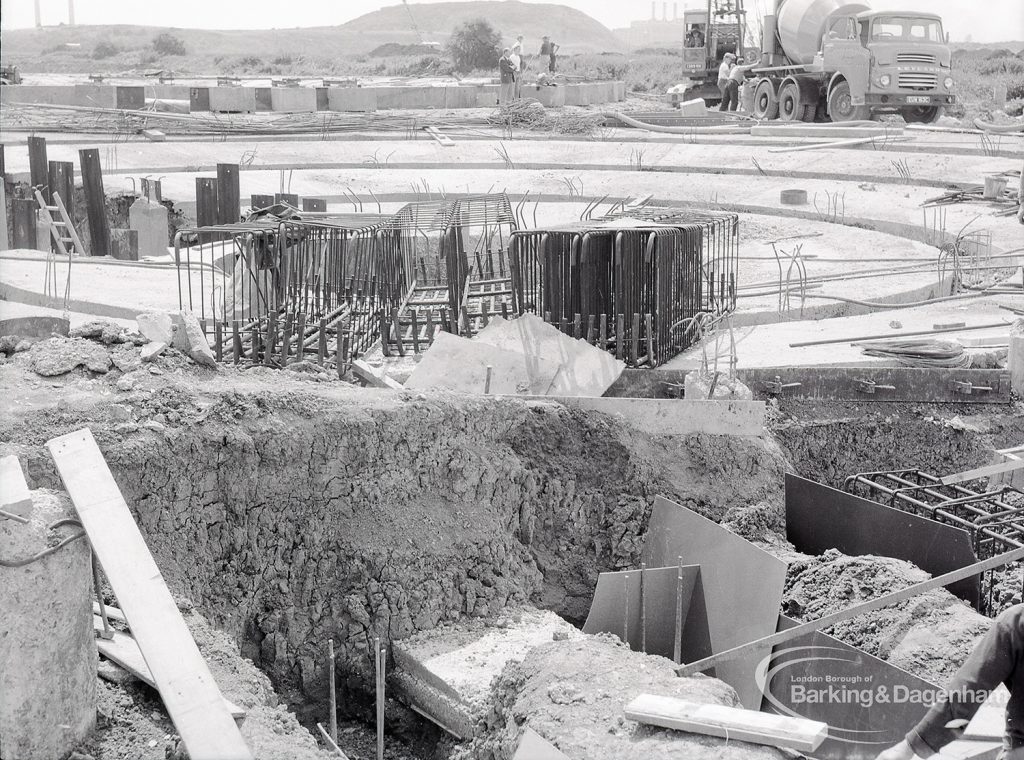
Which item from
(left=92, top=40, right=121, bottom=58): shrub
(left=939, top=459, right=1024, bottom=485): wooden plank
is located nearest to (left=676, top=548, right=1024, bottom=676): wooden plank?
(left=939, top=459, right=1024, bottom=485): wooden plank

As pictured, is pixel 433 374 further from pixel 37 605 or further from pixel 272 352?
pixel 37 605

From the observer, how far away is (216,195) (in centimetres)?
1634

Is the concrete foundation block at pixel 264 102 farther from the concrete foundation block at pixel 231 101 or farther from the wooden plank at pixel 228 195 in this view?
the wooden plank at pixel 228 195

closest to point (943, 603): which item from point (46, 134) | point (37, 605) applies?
point (37, 605)

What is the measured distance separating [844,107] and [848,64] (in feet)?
4.37

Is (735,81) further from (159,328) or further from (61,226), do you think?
(159,328)

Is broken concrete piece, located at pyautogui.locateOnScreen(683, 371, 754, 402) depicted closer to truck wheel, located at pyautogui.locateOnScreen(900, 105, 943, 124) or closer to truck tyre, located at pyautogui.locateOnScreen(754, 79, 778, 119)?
truck wheel, located at pyautogui.locateOnScreen(900, 105, 943, 124)

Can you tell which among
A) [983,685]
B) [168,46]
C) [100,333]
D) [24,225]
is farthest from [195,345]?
[168,46]

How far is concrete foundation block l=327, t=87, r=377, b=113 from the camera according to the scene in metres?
29.9

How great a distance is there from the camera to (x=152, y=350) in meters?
7.09

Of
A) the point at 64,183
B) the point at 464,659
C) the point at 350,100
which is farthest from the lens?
the point at 350,100

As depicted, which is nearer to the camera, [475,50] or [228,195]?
[228,195]

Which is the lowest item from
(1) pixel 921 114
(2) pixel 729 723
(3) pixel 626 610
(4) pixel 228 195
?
(3) pixel 626 610

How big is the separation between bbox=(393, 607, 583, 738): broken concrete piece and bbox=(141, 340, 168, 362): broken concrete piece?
2.39 m
